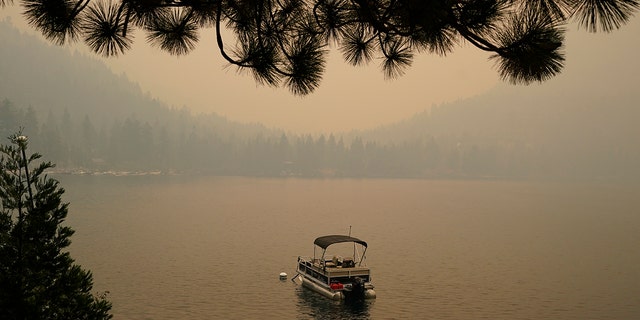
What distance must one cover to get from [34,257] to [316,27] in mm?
7035

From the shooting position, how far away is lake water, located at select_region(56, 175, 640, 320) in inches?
1529

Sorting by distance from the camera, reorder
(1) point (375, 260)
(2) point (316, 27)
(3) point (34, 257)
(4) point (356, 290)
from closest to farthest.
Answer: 1. (2) point (316, 27)
2. (3) point (34, 257)
3. (4) point (356, 290)
4. (1) point (375, 260)

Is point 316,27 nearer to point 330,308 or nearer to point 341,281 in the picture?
point 330,308

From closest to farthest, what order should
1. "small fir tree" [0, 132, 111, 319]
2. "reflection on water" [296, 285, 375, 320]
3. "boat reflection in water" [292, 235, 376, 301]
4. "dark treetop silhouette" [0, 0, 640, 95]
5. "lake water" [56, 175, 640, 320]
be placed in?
1. "dark treetop silhouette" [0, 0, 640, 95]
2. "small fir tree" [0, 132, 111, 319]
3. "reflection on water" [296, 285, 375, 320]
4. "lake water" [56, 175, 640, 320]
5. "boat reflection in water" [292, 235, 376, 301]

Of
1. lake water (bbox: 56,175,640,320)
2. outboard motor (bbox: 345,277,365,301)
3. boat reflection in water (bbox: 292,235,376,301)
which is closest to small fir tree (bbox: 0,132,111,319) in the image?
lake water (bbox: 56,175,640,320)

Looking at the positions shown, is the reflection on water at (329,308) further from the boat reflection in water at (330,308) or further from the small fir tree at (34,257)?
the small fir tree at (34,257)

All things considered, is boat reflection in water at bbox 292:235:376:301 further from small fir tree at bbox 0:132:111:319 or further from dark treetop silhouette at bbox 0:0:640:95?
dark treetop silhouette at bbox 0:0:640:95

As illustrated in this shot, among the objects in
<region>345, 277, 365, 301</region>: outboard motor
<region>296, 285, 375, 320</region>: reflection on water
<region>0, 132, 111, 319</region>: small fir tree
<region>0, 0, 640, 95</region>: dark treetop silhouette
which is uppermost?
<region>0, 0, 640, 95</region>: dark treetop silhouette

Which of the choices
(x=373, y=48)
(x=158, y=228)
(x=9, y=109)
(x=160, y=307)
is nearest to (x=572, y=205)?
(x=158, y=228)

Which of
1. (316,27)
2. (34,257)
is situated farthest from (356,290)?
(316,27)

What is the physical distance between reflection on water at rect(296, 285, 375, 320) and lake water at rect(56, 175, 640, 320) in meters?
0.13

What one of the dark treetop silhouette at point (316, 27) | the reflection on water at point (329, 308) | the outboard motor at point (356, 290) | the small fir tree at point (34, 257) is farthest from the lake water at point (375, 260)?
the dark treetop silhouette at point (316, 27)

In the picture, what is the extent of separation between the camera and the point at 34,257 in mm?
11195

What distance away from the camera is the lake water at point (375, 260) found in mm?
38844
